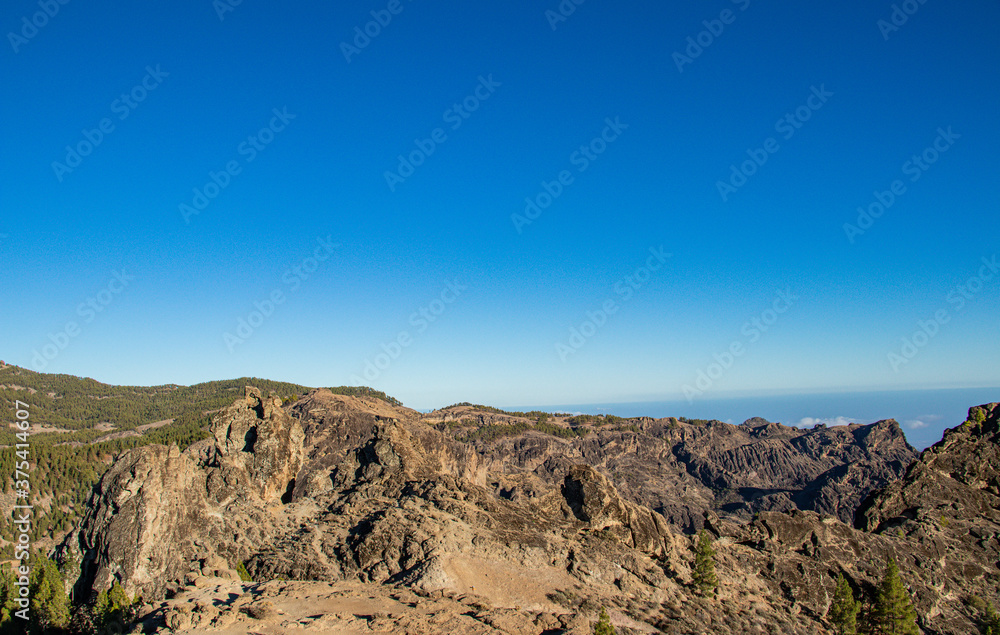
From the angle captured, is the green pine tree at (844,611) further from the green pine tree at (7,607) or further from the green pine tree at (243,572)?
the green pine tree at (7,607)

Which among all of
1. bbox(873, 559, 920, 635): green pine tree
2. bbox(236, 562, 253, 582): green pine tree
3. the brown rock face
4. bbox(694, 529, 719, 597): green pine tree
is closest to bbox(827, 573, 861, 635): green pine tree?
bbox(873, 559, 920, 635): green pine tree

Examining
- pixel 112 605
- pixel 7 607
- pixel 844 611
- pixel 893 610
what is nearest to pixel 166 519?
pixel 112 605

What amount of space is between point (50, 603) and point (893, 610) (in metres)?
83.4

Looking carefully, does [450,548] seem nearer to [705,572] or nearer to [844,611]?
[705,572]

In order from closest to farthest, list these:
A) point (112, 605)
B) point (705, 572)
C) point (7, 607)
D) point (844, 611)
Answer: point (112, 605) → point (844, 611) → point (705, 572) → point (7, 607)

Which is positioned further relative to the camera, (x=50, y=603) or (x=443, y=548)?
(x=50, y=603)

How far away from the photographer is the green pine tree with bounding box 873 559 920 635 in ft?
166

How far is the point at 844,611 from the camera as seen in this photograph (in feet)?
164

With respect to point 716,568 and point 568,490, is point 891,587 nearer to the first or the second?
point 716,568

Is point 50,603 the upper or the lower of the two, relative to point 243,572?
lower

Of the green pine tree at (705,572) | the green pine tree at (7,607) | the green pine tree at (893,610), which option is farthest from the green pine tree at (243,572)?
the green pine tree at (893,610)

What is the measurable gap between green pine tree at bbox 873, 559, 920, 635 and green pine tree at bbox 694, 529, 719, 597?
1598 centimetres

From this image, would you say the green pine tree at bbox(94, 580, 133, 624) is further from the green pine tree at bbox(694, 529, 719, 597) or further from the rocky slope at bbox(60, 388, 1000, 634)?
the green pine tree at bbox(694, 529, 719, 597)

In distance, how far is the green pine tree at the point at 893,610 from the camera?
1993 inches
